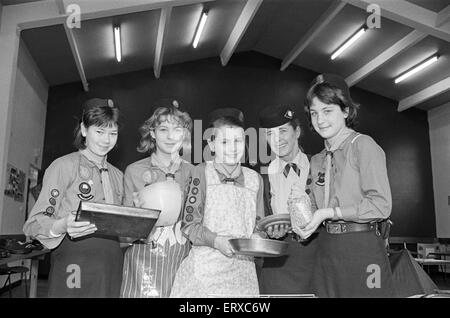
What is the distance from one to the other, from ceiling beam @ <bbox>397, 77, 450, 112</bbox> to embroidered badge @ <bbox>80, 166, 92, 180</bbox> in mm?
2007

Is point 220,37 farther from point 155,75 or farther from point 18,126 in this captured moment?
point 18,126

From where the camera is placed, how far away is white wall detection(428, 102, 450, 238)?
2535 mm

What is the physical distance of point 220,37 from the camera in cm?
294

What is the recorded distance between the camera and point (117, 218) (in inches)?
48.7

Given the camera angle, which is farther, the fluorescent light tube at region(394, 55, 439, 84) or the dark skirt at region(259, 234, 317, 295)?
the fluorescent light tube at region(394, 55, 439, 84)

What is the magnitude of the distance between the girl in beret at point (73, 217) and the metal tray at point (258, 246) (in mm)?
431

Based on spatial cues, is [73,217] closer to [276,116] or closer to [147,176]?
[147,176]

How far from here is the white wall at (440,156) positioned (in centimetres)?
254

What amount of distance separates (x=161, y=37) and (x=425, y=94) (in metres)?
1.78

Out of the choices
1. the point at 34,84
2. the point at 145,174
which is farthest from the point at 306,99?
the point at 34,84

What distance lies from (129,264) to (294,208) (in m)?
0.60

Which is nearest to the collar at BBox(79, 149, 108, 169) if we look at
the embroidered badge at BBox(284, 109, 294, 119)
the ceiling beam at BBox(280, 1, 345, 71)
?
the embroidered badge at BBox(284, 109, 294, 119)

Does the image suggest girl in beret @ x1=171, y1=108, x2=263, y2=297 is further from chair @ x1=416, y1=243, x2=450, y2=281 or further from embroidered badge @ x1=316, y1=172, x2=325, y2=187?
chair @ x1=416, y1=243, x2=450, y2=281

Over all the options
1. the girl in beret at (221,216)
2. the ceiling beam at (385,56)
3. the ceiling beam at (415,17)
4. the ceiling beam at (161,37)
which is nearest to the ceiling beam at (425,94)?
the ceiling beam at (385,56)
